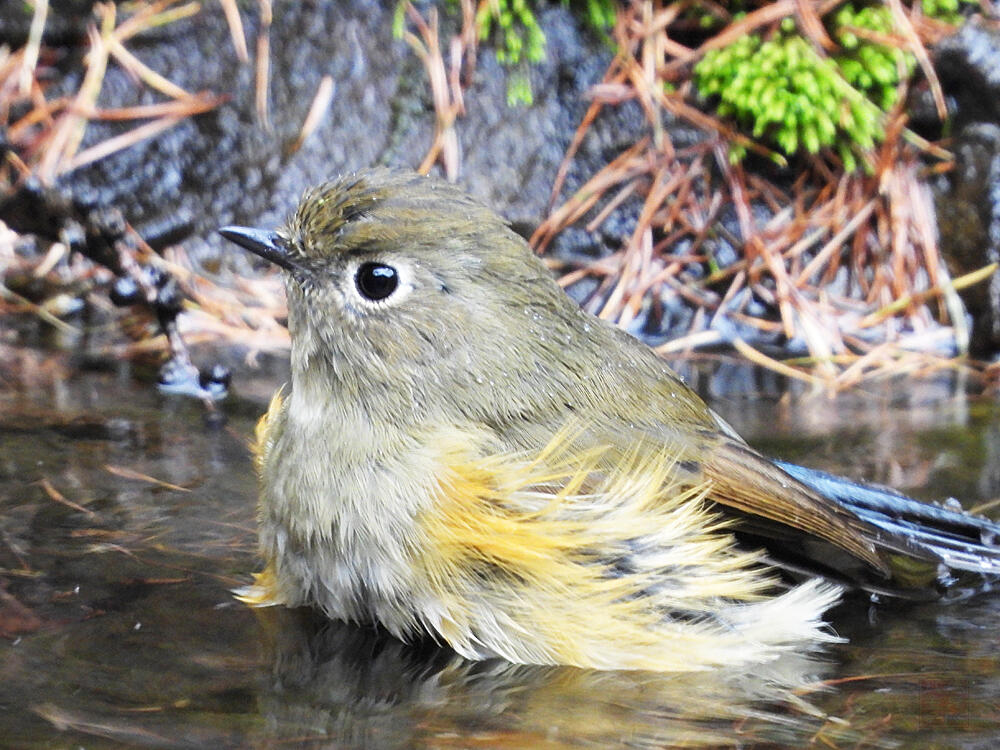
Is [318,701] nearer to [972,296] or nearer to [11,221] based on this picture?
[11,221]

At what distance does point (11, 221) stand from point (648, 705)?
13.2 ft

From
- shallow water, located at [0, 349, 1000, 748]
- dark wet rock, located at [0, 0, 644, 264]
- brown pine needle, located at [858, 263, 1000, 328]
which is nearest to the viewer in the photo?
shallow water, located at [0, 349, 1000, 748]

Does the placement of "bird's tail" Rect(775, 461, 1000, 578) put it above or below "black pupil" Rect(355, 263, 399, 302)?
below

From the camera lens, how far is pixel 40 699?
236cm

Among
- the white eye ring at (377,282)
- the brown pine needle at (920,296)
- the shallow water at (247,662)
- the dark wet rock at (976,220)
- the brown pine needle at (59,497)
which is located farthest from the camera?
the brown pine needle at (920,296)

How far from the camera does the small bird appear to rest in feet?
9.63

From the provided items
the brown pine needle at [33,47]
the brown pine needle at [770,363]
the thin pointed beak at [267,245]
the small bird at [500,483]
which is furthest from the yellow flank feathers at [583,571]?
the brown pine needle at [33,47]

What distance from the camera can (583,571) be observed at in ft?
9.68

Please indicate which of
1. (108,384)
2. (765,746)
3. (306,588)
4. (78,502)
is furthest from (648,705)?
(108,384)

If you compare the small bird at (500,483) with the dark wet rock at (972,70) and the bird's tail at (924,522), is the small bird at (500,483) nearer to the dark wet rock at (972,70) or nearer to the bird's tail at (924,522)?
the bird's tail at (924,522)

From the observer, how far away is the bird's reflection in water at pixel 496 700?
2391 mm

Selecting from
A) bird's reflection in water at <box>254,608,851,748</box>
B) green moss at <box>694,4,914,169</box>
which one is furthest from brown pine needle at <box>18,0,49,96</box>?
bird's reflection in water at <box>254,608,851,748</box>

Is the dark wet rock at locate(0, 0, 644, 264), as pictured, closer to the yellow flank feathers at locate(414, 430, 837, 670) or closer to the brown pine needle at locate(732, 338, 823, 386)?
the brown pine needle at locate(732, 338, 823, 386)

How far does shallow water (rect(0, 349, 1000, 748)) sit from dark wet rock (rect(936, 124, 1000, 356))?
5.73ft
